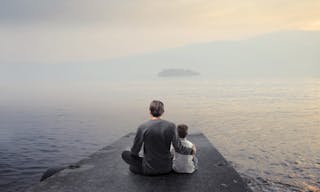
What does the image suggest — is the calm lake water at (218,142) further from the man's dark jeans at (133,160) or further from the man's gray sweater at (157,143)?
the man's dark jeans at (133,160)

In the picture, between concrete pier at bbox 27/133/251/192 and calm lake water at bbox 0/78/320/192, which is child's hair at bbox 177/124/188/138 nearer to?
concrete pier at bbox 27/133/251/192

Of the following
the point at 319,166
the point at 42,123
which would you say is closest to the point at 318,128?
the point at 319,166

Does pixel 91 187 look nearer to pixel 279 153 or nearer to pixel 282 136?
pixel 279 153

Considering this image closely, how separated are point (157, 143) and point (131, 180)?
5.32 feet

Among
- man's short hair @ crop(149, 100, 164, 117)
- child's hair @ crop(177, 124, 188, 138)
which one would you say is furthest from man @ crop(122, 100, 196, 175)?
child's hair @ crop(177, 124, 188, 138)

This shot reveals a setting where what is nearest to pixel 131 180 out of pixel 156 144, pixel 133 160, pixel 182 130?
pixel 133 160

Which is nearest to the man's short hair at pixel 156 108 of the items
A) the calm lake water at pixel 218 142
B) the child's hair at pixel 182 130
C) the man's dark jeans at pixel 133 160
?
the child's hair at pixel 182 130

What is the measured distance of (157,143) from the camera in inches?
394

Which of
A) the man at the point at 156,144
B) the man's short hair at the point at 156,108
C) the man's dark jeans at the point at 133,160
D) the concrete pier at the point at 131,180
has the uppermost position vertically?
the man's short hair at the point at 156,108

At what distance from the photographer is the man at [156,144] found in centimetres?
988

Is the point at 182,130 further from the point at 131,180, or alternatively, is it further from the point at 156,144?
the point at 131,180

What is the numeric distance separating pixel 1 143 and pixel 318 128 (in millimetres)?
28477

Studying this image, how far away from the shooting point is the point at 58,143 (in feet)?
86.8

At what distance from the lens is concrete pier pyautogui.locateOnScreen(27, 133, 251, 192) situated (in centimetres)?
978
